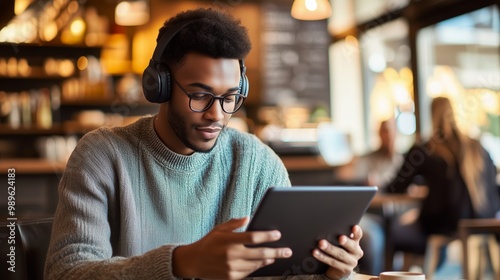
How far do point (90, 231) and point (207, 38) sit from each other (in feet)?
1.60

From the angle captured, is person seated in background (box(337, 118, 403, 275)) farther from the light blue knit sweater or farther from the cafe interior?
the light blue knit sweater

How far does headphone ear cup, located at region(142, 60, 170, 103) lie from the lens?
1.62m

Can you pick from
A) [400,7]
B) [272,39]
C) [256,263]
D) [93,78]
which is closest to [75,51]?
[93,78]

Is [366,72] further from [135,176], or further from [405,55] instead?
[135,176]

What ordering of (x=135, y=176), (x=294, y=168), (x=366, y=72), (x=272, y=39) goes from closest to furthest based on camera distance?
(x=135, y=176) → (x=294, y=168) → (x=272, y=39) → (x=366, y=72)

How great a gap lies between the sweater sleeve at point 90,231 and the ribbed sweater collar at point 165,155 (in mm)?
103

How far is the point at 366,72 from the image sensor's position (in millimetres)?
9250

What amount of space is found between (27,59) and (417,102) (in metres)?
3.97

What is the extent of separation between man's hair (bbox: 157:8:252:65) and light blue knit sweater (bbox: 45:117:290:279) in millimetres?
217

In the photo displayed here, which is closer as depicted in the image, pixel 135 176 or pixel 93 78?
pixel 135 176

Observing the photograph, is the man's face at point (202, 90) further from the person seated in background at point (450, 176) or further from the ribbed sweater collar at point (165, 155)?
the person seated in background at point (450, 176)

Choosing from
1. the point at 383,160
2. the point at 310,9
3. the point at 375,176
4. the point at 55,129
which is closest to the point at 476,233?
the point at 375,176

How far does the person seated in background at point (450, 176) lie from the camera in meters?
4.83

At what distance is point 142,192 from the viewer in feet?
5.41
